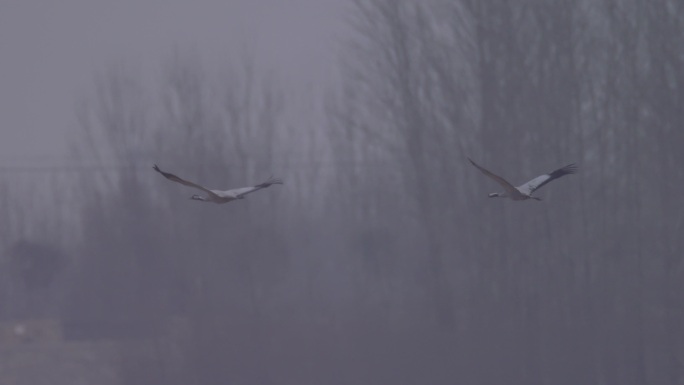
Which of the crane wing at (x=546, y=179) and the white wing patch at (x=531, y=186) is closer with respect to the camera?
the white wing patch at (x=531, y=186)

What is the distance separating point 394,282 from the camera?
24172 millimetres

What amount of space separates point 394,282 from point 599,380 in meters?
5.56

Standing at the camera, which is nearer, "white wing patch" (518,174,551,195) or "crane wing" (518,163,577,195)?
"white wing patch" (518,174,551,195)

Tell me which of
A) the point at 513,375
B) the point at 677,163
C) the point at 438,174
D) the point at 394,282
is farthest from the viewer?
the point at 394,282

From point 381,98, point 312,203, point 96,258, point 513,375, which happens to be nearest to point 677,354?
point 513,375

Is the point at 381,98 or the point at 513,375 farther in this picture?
the point at 381,98

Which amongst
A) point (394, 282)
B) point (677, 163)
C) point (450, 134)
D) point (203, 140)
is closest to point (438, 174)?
point (450, 134)

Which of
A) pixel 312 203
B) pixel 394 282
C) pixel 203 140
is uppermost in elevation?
pixel 203 140

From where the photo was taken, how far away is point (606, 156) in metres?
20.1

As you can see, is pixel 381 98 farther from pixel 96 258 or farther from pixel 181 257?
pixel 96 258

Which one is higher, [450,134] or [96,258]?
[450,134]

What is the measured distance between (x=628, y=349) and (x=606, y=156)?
3711 millimetres

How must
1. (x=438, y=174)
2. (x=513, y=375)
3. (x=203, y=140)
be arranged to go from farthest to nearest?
(x=203, y=140) < (x=438, y=174) < (x=513, y=375)

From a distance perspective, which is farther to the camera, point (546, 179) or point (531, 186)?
point (546, 179)
